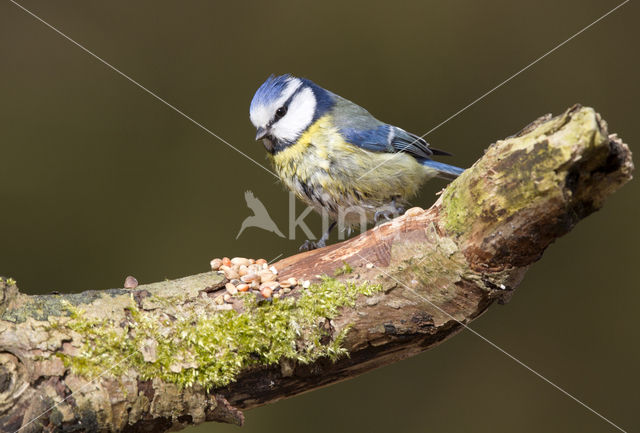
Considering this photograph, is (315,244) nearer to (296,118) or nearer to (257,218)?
(296,118)

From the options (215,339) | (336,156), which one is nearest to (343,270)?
(215,339)

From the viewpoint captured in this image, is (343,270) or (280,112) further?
(280,112)

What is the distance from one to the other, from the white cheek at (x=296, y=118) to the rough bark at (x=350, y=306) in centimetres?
59

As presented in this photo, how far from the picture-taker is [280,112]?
186cm

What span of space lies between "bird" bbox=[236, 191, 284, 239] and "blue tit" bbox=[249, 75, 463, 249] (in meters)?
0.69

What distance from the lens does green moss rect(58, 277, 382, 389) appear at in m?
1.13

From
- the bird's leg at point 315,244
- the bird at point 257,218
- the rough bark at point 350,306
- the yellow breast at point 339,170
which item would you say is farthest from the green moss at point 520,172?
the bird at point 257,218

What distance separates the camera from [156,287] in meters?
1.29

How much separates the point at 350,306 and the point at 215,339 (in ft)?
0.97

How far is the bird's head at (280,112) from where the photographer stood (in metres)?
1.83

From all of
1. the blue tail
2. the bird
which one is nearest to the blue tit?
the blue tail

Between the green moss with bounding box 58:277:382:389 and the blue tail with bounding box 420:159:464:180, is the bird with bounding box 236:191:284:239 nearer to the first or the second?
the blue tail with bounding box 420:159:464:180

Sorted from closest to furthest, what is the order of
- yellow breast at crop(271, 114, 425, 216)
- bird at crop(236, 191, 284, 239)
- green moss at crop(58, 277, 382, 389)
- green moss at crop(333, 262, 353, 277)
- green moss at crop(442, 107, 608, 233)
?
green moss at crop(442, 107, 608, 233)
green moss at crop(58, 277, 382, 389)
green moss at crop(333, 262, 353, 277)
yellow breast at crop(271, 114, 425, 216)
bird at crop(236, 191, 284, 239)

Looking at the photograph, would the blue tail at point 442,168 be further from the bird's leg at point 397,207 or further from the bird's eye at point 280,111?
the bird's eye at point 280,111
